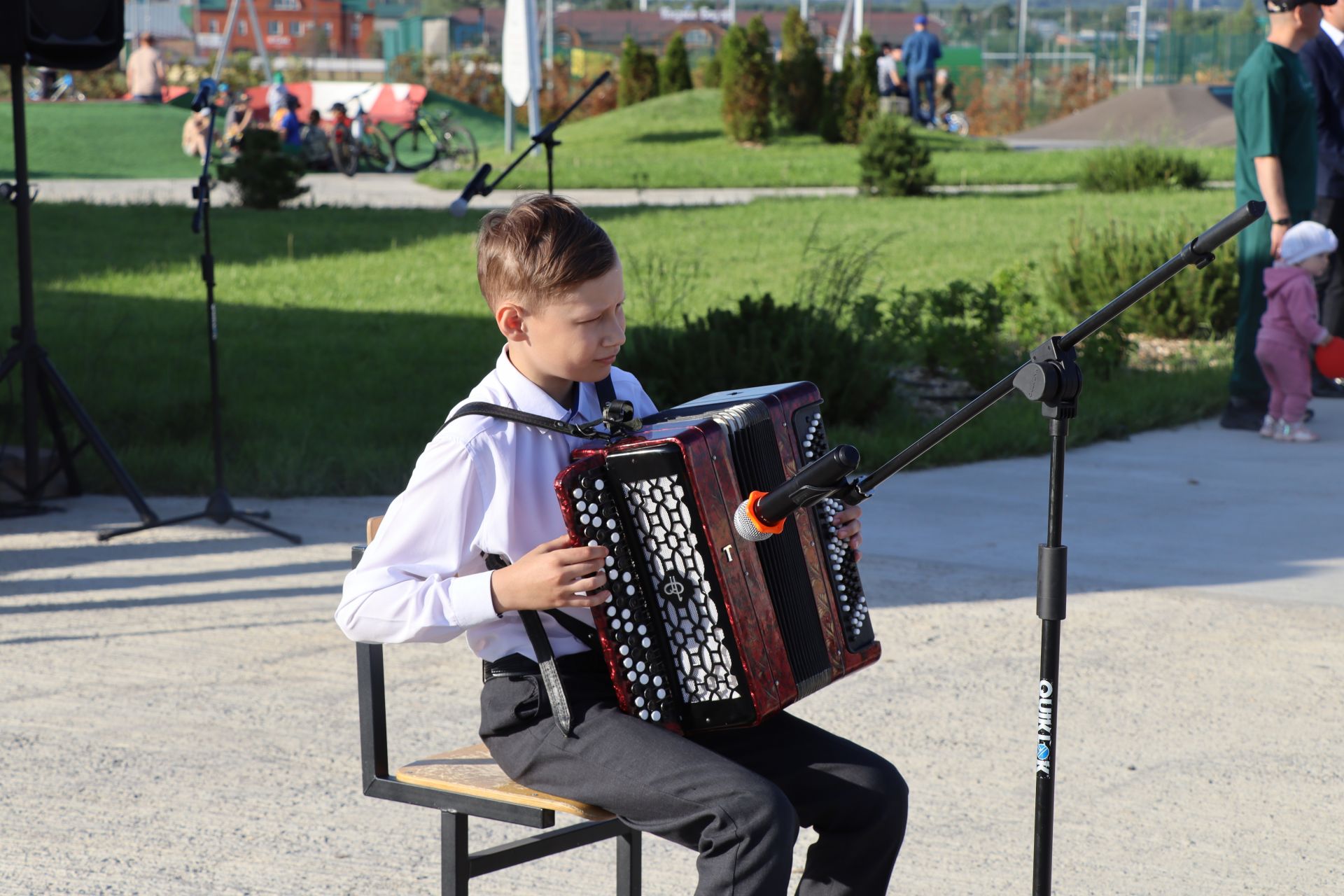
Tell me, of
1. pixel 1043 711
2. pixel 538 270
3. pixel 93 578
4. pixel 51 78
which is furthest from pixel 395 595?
pixel 51 78

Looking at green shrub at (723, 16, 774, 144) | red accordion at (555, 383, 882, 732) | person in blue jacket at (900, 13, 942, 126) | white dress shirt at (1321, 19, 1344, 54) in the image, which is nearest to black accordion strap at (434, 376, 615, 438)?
red accordion at (555, 383, 882, 732)

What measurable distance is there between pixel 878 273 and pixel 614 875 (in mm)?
11054

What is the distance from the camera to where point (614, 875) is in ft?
12.3

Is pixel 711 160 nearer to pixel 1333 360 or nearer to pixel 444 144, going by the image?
pixel 444 144

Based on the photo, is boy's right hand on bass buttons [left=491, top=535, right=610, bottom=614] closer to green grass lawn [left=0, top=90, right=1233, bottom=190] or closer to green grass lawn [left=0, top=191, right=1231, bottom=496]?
green grass lawn [left=0, top=191, right=1231, bottom=496]

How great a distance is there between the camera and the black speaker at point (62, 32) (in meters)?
6.71

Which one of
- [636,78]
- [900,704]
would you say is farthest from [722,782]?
[636,78]

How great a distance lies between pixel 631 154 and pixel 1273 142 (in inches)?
796

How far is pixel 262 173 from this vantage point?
1895 cm

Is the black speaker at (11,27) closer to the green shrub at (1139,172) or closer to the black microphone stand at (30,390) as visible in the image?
the black microphone stand at (30,390)

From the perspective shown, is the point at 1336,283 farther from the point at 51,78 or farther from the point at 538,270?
the point at 51,78

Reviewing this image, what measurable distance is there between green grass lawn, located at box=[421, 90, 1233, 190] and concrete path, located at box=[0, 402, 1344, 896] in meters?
14.9

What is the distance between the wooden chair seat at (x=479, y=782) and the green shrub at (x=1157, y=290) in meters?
8.90

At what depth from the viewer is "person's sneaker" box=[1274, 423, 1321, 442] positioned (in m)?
8.34
